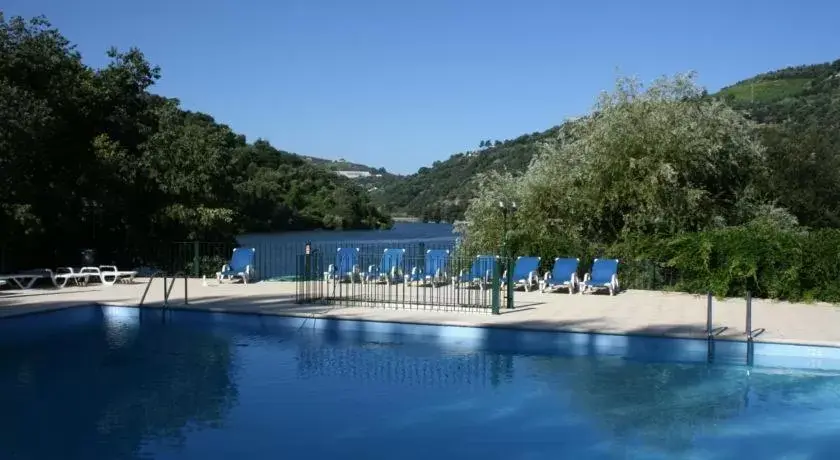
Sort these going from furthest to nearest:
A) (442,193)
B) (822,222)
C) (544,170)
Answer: (442,193), (822,222), (544,170)

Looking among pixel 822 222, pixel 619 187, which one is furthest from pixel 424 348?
pixel 822 222

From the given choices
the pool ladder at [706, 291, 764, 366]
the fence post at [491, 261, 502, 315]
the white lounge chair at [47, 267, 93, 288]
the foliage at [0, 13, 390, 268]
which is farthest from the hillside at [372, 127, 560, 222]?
the pool ladder at [706, 291, 764, 366]

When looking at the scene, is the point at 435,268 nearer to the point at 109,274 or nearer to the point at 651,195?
the point at 651,195

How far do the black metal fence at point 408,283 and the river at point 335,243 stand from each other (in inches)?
10.0

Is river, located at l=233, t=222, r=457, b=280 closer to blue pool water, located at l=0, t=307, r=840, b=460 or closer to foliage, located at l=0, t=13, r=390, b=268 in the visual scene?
foliage, located at l=0, t=13, r=390, b=268

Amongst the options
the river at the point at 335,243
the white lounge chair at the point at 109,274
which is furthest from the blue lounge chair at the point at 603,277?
the white lounge chair at the point at 109,274

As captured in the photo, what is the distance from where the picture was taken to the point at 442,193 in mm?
60875

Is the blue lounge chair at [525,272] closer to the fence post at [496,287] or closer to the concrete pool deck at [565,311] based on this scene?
the concrete pool deck at [565,311]

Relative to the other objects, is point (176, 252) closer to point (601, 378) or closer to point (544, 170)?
point (544, 170)

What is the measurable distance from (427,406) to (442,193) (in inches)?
2108

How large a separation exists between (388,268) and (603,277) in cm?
478

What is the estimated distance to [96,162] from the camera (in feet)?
53.4

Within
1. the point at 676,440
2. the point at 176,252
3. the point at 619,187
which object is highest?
the point at 619,187

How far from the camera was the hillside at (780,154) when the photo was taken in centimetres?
2041
